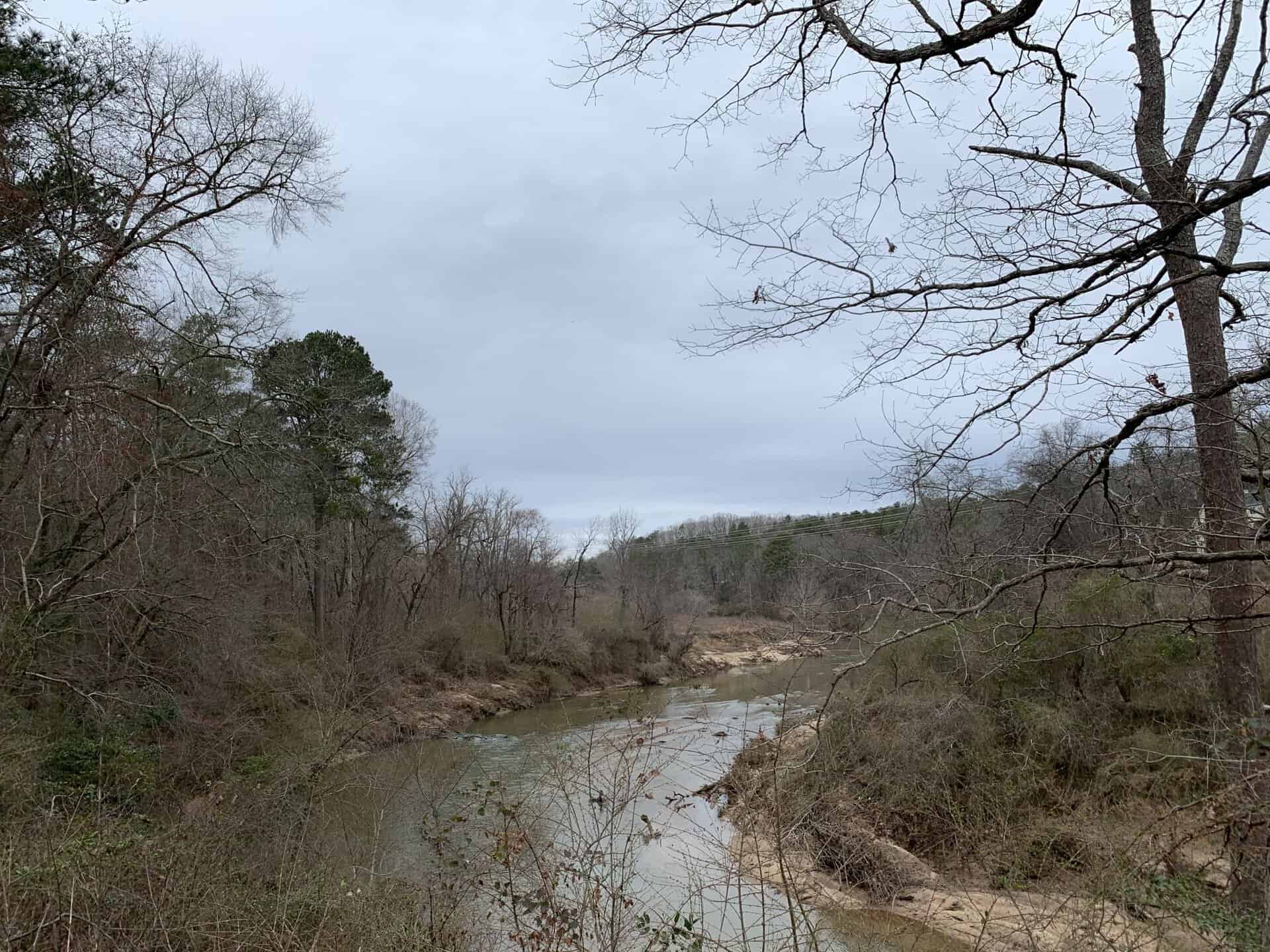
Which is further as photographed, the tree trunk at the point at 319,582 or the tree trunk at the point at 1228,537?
the tree trunk at the point at 319,582

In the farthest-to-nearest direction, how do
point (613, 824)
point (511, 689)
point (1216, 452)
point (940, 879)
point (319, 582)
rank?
point (511, 689) → point (319, 582) → point (940, 879) → point (613, 824) → point (1216, 452)

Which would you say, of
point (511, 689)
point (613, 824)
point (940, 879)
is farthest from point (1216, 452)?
point (511, 689)

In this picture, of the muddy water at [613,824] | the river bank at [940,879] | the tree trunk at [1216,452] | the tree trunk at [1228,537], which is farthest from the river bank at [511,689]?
the tree trunk at [1216,452]

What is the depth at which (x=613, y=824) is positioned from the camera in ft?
20.7

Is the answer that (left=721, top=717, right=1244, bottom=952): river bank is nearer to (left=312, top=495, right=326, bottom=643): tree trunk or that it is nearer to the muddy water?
the muddy water

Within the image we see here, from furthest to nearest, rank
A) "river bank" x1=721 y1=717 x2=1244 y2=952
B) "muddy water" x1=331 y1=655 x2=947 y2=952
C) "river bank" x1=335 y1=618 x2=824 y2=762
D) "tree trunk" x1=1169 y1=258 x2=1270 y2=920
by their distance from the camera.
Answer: "river bank" x1=335 y1=618 x2=824 y2=762 → "muddy water" x1=331 y1=655 x2=947 y2=952 → "river bank" x1=721 y1=717 x2=1244 y2=952 → "tree trunk" x1=1169 y1=258 x2=1270 y2=920

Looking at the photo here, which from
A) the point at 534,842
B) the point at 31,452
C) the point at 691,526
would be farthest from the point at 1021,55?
the point at 691,526

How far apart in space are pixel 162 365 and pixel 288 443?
6.96 ft

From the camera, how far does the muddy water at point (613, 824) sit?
627 centimetres

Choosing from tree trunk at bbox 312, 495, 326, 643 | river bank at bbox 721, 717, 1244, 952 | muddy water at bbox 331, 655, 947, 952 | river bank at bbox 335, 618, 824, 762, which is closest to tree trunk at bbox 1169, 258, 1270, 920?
river bank at bbox 721, 717, 1244, 952

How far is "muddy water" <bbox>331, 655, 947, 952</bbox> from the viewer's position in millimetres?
6266

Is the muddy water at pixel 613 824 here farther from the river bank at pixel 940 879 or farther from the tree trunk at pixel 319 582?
the tree trunk at pixel 319 582

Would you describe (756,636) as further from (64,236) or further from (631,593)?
(64,236)

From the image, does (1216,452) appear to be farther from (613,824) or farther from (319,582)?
(319,582)
